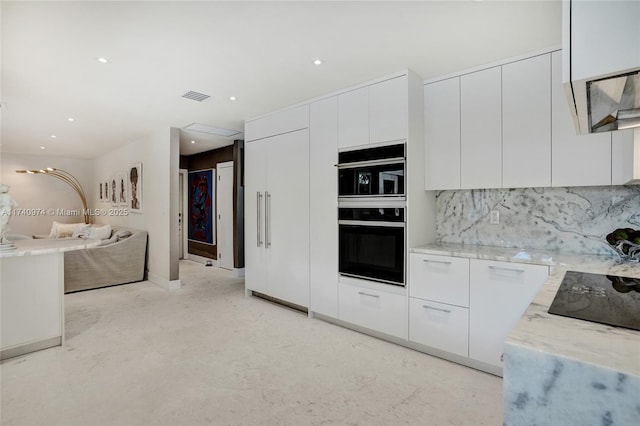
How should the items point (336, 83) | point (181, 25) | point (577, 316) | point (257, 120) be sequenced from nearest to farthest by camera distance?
point (577, 316) < point (181, 25) < point (336, 83) < point (257, 120)

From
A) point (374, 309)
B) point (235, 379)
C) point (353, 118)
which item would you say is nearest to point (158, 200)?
point (353, 118)

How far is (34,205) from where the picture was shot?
7641mm

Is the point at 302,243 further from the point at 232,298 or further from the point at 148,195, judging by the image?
the point at 148,195

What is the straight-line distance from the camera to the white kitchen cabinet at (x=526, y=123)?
2.39m

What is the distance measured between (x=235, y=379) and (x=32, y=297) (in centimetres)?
189

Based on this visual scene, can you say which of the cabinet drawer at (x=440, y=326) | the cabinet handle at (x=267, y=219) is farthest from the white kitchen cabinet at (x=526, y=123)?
the cabinet handle at (x=267, y=219)

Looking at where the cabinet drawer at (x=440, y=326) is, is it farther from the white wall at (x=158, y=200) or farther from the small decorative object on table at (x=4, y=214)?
the white wall at (x=158, y=200)

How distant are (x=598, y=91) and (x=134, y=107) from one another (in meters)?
4.25

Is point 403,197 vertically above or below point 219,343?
above

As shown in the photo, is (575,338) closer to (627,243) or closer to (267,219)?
(627,243)

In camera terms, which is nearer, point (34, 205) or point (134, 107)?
point (134, 107)

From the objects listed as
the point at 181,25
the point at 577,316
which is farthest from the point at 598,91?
the point at 181,25

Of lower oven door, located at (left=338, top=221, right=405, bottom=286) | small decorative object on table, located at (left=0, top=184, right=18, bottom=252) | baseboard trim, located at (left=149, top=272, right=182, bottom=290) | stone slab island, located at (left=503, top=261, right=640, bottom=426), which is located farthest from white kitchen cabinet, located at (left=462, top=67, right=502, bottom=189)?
baseboard trim, located at (left=149, top=272, right=182, bottom=290)

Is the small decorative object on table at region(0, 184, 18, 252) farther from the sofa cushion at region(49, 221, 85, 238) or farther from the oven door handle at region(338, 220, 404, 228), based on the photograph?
the sofa cushion at region(49, 221, 85, 238)
